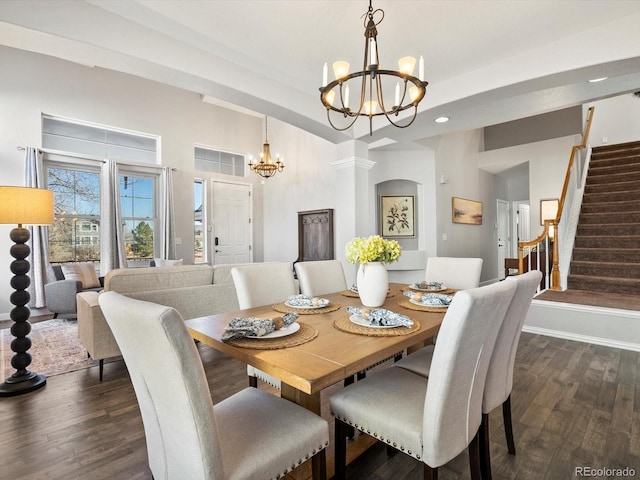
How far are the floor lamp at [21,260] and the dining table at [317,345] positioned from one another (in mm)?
1821

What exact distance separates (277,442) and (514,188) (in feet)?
29.6

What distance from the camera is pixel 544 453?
1.68m

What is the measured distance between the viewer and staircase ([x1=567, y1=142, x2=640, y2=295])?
4191mm

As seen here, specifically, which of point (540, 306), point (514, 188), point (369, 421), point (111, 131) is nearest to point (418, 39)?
point (369, 421)

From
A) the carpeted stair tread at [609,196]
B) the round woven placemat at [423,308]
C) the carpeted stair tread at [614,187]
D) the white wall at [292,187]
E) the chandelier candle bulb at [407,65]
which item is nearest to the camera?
the round woven placemat at [423,308]

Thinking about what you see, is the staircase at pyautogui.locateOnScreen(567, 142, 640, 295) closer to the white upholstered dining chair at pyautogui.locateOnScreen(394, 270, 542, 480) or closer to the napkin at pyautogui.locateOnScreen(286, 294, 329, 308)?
the white upholstered dining chair at pyautogui.locateOnScreen(394, 270, 542, 480)

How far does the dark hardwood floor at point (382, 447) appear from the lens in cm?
159

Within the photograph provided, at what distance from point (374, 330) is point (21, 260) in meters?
2.92

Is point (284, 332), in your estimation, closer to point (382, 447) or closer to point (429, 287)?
point (382, 447)

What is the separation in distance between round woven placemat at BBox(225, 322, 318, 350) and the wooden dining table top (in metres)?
0.02

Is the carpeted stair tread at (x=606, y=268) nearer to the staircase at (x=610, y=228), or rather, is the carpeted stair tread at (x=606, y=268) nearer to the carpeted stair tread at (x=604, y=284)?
the staircase at (x=610, y=228)

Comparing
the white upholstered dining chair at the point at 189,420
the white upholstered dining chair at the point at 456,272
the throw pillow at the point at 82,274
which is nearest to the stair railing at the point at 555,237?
the white upholstered dining chair at the point at 456,272

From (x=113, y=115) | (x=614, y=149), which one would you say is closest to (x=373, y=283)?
(x=113, y=115)

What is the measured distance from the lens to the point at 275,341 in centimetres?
128
